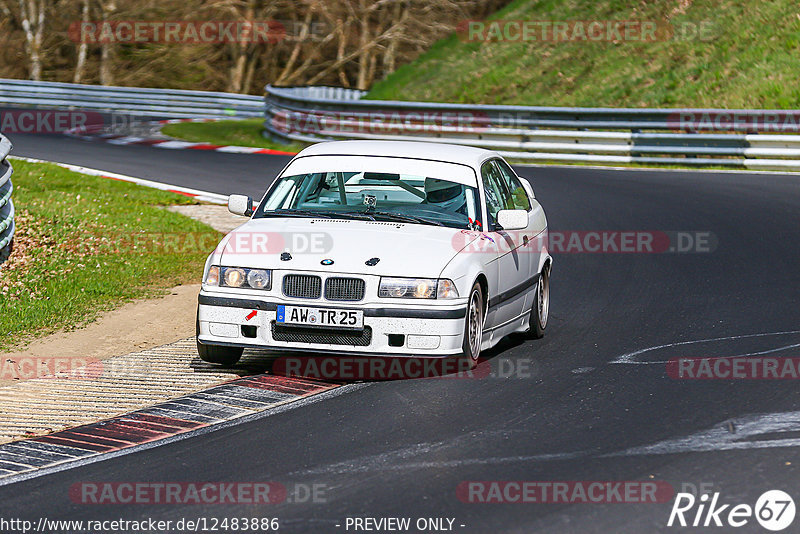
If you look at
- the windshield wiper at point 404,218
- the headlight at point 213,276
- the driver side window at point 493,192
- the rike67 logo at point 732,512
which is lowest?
the rike67 logo at point 732,512

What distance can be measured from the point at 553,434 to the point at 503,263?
2.47 meters

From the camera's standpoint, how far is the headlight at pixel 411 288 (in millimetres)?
8195

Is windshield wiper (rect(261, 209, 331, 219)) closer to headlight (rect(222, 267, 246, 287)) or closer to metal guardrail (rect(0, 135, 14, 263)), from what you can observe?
headlight (rect(222, 267, 246, 287))

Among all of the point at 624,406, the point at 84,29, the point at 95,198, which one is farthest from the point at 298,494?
the point at 84,29

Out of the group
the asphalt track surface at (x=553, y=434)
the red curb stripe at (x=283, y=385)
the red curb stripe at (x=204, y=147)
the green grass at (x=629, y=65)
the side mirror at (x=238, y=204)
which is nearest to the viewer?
the asphalt track surface at (x=553, y=434)

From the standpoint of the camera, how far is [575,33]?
33.7 meters

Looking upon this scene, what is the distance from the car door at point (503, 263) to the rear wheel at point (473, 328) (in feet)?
0.68

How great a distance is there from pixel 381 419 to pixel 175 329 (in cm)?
364

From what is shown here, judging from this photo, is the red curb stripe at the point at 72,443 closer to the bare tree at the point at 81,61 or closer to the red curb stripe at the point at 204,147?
the red curb stripe at the point at 204,147

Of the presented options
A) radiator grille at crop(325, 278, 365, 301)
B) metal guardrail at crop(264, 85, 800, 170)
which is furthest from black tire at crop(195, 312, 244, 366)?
metal guardrail at crop(264, 85, 800, 170)

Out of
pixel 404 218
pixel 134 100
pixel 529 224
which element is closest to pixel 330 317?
pixel 404 218

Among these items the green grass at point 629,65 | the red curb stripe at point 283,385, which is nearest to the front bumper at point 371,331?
the red curb stripe at point 283,385

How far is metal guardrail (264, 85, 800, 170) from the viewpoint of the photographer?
22.3m

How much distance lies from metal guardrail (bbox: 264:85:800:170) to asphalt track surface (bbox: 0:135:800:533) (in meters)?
10.6
